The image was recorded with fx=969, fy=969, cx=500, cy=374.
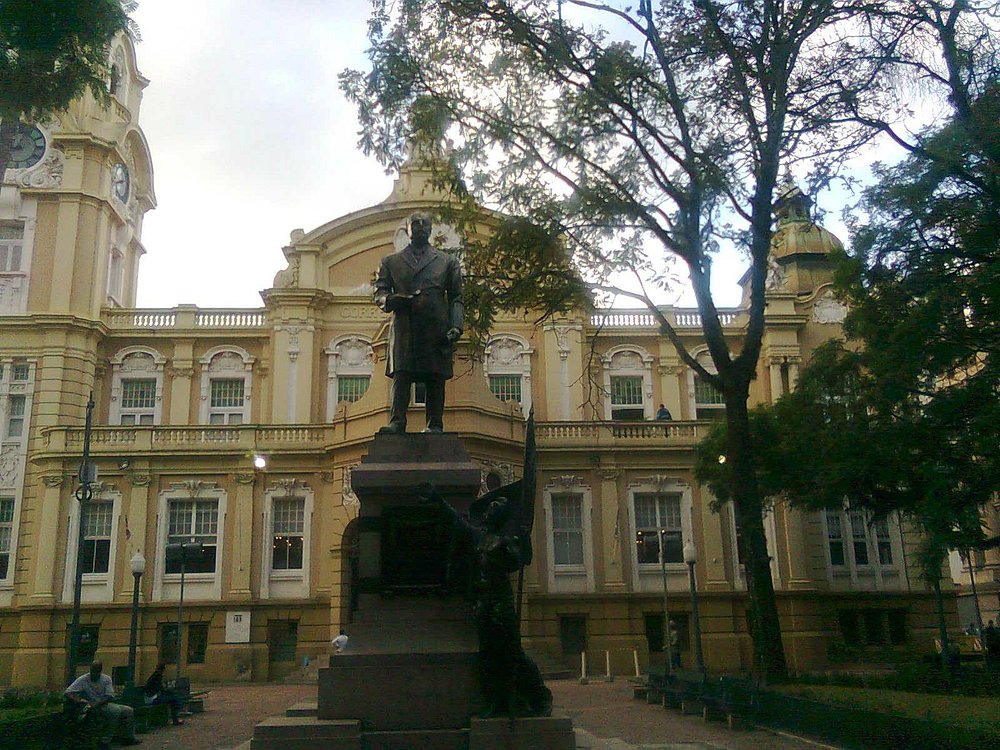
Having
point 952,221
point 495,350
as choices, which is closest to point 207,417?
point 495,350

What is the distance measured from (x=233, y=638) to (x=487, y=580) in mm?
22719

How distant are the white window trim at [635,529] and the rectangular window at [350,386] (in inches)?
389

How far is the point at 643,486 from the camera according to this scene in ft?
106

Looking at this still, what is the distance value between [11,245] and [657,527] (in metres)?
23.7

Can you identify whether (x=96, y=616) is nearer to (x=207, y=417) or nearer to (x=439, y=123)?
(x=207, y=417)

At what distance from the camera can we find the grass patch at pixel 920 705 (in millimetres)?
9666

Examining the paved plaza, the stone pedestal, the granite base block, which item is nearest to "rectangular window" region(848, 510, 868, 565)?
the paved plaza

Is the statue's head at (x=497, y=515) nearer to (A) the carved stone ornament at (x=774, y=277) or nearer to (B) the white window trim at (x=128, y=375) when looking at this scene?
(A) the carved stone ornament at (x=774, y=277)

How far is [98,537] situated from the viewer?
30.7 m

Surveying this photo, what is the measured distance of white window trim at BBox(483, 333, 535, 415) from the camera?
34.5 m

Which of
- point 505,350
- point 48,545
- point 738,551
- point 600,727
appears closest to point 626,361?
point 505,350

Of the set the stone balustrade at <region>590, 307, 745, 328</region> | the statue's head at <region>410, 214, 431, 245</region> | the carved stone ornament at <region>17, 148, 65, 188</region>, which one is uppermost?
the carved stone ornament at <region>17, 148, 65, 188</region>

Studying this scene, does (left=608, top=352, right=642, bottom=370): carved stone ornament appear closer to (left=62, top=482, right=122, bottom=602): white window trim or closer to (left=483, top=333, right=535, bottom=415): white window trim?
(left=483, top=333, right=535, bottom=415): white window trim

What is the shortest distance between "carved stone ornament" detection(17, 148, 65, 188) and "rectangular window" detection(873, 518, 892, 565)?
3031cm
